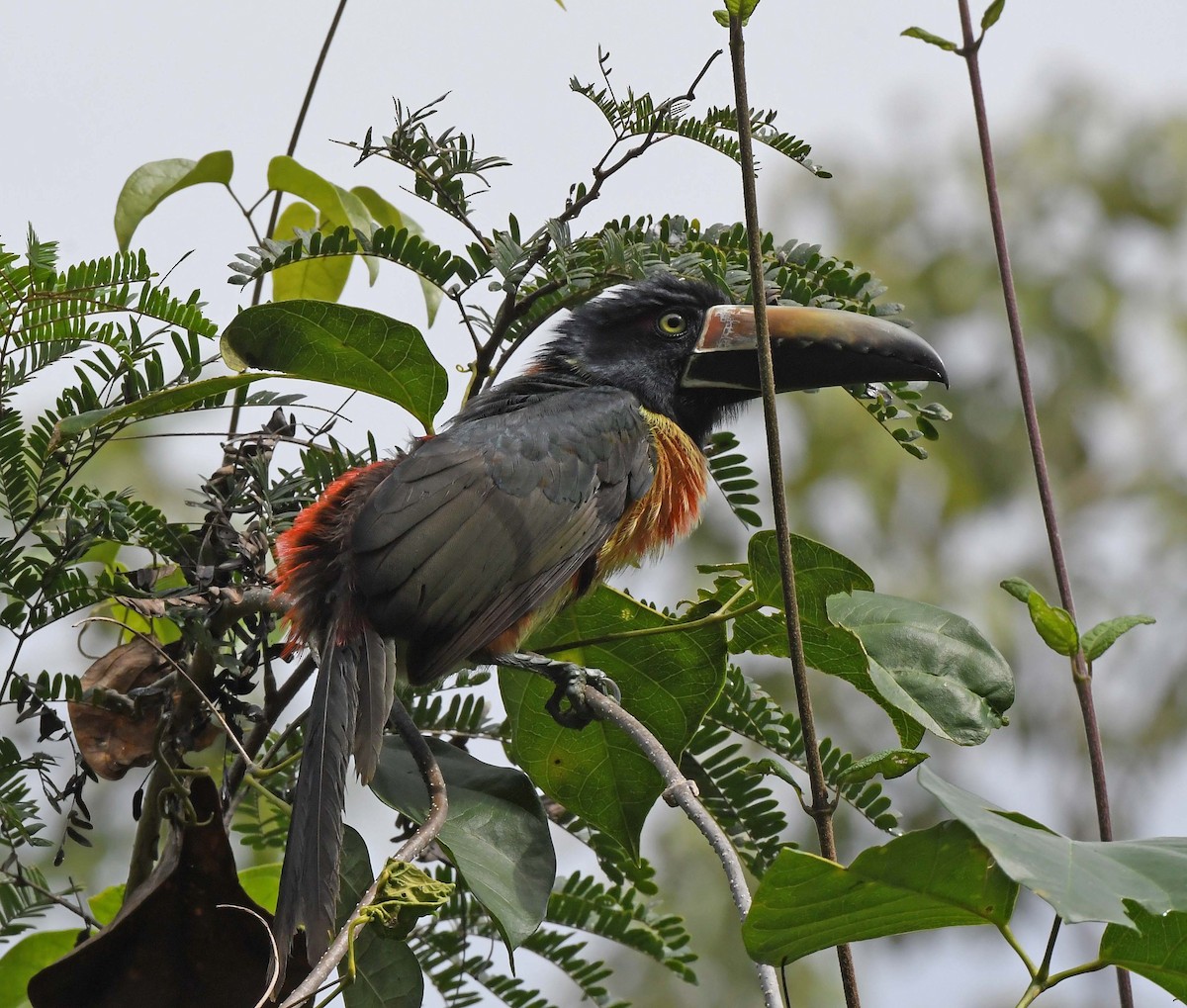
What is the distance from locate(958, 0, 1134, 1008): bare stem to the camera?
1.81m

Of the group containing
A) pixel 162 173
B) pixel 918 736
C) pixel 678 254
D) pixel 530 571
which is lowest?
pixel 918 736

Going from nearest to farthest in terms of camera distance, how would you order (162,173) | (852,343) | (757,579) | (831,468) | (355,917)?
(355,917) → (757,579) → (162,173) → (852,343) → (831,468)

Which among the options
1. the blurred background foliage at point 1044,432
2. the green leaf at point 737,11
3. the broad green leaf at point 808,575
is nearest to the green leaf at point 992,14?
the green leaf at point 737,11

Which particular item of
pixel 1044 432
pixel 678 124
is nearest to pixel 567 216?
pixel 678 124

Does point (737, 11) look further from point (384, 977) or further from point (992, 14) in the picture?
point (384, 977)

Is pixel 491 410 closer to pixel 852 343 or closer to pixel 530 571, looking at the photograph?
pixel 530 571

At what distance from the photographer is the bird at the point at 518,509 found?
2.33 m

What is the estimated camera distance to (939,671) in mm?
1854

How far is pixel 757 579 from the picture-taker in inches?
85.2

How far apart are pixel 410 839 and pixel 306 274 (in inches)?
51.6

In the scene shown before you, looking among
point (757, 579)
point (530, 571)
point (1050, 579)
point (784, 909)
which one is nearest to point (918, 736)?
point (757, 579)

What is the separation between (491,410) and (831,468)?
8996mm

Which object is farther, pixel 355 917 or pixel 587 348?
pixel 587 348

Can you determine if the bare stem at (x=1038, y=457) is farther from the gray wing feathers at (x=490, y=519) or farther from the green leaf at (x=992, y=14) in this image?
the gray wing feathers at (x=490, y=519)
